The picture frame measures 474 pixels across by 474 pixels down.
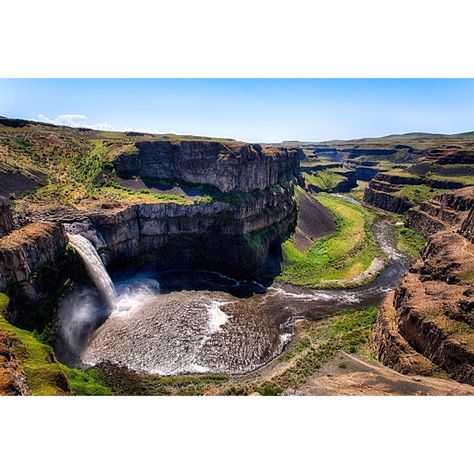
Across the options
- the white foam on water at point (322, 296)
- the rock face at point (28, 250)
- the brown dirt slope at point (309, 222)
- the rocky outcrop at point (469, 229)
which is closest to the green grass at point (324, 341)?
the white foam on water at point (322, 296)

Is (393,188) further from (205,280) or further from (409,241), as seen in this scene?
(205,280)

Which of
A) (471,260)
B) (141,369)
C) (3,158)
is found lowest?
(141,369)

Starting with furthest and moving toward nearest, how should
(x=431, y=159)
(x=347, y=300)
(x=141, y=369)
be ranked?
1. (x=431, y=159)
2. (x=347, y=300)
3. (x=141, y=369)

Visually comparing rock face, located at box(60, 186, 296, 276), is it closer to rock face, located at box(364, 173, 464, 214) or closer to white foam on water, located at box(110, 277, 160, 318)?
white foam on water, located at box(110, 277, 160, 318)

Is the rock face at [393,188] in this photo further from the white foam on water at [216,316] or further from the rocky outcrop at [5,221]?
the rocky outcrop at [5,221]

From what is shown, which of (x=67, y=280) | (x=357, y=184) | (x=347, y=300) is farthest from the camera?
(x=357, y=184)

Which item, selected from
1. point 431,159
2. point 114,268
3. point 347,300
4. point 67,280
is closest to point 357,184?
point 431,159

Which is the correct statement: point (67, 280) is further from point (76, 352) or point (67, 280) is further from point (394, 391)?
point (394, 391)
